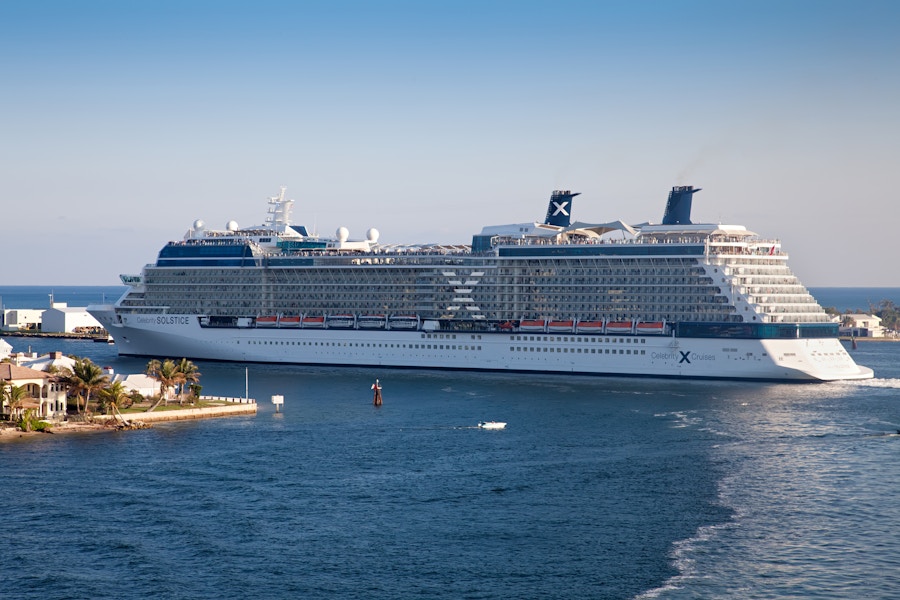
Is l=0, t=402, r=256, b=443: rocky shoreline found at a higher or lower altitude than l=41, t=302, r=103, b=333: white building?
lower

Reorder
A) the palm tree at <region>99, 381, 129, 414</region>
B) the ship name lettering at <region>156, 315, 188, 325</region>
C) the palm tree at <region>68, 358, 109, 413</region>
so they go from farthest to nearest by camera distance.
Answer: the ship name lettering at <region>156, 315, 188, 325</region> < the palm tree at <region>68, 358, 109, 413</region> < the palm tree at <region>99, 381, 129, 414</region>

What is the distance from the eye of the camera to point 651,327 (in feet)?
291

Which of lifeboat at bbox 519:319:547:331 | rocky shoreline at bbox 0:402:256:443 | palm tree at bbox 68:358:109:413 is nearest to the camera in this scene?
rocky shoreline at bbox 0:402:256:443

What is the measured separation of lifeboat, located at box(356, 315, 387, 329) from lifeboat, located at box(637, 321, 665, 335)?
75.9 feet

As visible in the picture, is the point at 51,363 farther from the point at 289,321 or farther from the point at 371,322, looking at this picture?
the point at 371,322

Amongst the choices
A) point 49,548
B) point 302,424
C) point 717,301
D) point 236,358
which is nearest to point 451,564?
point 49,548

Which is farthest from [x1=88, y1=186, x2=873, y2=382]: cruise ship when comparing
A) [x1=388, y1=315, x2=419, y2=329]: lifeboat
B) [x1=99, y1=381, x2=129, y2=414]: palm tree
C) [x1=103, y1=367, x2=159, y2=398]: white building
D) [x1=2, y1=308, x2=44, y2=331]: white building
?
[x1=2, y1=308, x2=44, y2=331]: white building

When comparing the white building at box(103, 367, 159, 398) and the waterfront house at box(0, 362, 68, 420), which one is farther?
the white building at box(103, 367, 159, 398)

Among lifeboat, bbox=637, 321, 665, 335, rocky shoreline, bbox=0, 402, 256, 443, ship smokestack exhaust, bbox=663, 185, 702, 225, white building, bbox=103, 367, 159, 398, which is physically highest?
ship smokestack exhaust, bbox=663, 185, 702, 225

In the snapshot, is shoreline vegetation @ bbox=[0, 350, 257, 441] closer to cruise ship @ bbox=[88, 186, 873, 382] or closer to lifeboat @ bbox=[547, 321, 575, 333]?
cruise ship @ bbox=[88, 186, 873, 382]

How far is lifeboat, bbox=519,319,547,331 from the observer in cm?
9300

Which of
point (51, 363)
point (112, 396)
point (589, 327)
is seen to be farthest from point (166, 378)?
point (589, 327)

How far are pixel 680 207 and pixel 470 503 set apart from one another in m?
56.0

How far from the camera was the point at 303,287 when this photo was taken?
104 m
